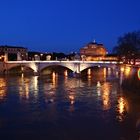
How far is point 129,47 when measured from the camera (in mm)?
32094

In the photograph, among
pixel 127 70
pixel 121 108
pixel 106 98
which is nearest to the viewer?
pixel 121 108

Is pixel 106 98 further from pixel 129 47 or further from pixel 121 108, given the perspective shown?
pixel 129 47

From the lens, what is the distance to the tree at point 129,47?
31.8 m

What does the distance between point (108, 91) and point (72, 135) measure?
11.2 metres

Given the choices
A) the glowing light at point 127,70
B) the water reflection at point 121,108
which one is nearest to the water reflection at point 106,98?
the water reflection at point 121,108

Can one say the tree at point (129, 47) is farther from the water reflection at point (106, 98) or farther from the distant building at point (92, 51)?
the distant building at point (92, 51)

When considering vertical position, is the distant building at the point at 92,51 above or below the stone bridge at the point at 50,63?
above

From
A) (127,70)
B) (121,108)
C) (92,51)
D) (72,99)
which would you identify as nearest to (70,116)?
(121,108)

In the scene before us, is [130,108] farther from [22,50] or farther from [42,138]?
[22,50]

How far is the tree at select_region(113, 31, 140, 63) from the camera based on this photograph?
31797mm

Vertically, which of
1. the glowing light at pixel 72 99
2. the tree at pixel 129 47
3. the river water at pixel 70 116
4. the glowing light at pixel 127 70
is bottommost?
the river water at pixel 70 116

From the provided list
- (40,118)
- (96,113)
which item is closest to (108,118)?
(96,113)

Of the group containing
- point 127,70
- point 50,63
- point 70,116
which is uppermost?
point 50,63

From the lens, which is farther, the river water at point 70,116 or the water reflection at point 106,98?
the water reflection at point 106,98
